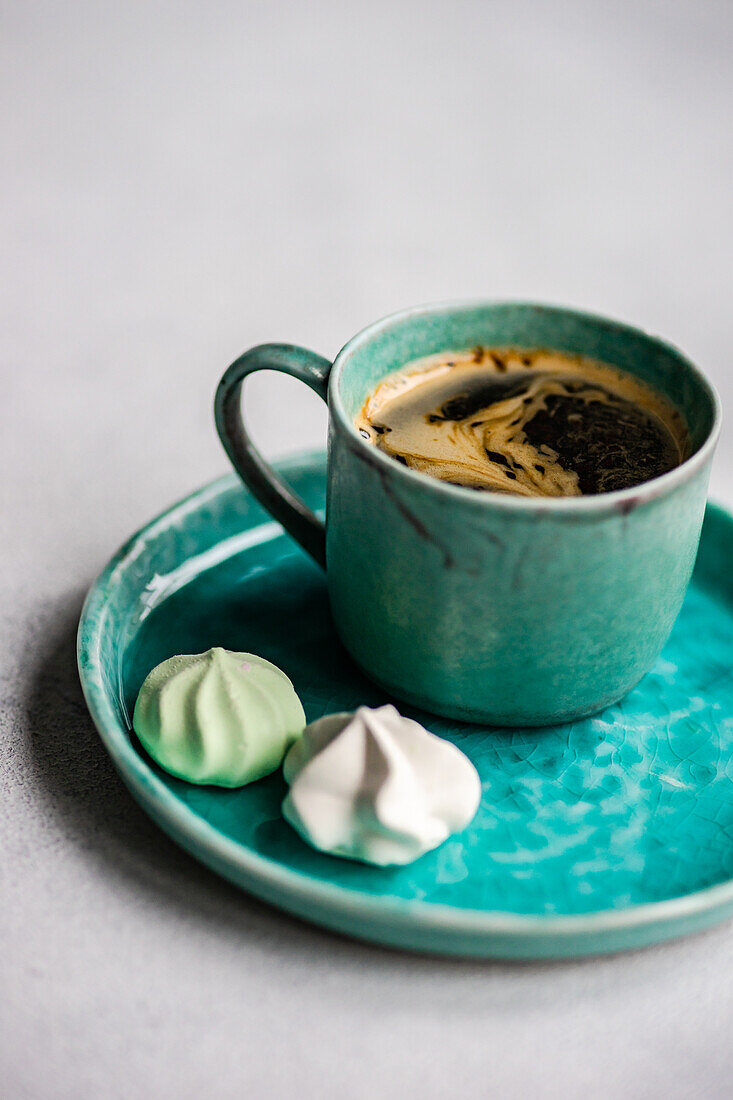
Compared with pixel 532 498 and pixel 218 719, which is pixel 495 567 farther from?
pixel 218 719

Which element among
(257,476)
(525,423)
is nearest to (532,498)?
(525,423)

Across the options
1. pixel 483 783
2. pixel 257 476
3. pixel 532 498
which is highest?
pixel 532 498

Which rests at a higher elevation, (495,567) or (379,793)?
(495,567)

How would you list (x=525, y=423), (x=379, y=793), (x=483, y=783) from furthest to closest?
(x=525, y=423) < (x=483, y=783) < (x=379, y=793)

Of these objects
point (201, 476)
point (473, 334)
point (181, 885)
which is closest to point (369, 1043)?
point (181, 885)

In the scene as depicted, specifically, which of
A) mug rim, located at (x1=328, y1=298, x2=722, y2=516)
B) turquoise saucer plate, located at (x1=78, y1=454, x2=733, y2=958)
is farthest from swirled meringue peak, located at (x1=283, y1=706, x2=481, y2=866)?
mug rim, located at (x1=328, y1=298, x2=722, y2=516)

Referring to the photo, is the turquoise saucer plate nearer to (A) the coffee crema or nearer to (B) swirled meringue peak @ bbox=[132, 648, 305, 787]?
(B) swirled meringue peak @ bbox=[132, 648, 305, 787]

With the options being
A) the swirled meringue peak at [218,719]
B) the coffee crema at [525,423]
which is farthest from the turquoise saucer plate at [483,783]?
the coffee crema at [525,423]

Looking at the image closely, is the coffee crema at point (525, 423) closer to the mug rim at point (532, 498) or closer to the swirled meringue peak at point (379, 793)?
the mug rim at point (532, 498)
